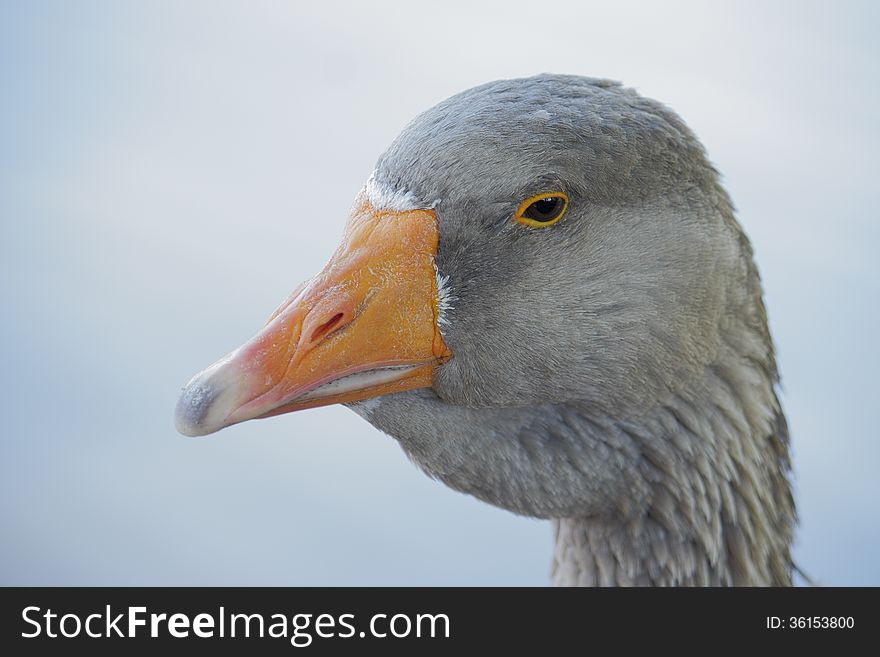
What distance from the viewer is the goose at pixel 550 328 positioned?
1840 mm

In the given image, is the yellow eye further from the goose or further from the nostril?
Result: the nostril

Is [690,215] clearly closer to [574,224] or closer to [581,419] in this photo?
[574,224]

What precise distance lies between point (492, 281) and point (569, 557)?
92cm

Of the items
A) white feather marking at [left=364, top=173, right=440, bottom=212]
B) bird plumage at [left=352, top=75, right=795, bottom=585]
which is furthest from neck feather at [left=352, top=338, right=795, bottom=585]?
white feather marking at [left=364, top=173, right=440, bottom=212]

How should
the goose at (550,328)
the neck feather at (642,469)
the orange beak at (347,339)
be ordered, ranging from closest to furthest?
the orange beak at (347,339) < the goose at (550,328) < the neck feather at (642,469)

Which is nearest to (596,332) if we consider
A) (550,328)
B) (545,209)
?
(550,328)

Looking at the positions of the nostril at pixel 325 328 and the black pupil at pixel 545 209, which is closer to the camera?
the nostril at pixel 325 328

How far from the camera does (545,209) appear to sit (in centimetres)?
193

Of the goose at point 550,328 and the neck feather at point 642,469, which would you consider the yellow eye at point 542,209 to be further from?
the neck feather at point 642,469

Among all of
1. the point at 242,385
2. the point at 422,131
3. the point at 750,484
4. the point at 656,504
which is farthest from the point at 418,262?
the point at 750,484

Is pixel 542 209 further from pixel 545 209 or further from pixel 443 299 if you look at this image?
pixel 443 299

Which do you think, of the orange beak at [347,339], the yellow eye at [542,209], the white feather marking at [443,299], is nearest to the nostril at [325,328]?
the orange beak at [347,339]

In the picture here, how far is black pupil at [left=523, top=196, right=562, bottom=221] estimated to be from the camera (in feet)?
6.30

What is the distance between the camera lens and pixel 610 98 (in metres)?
1.97
